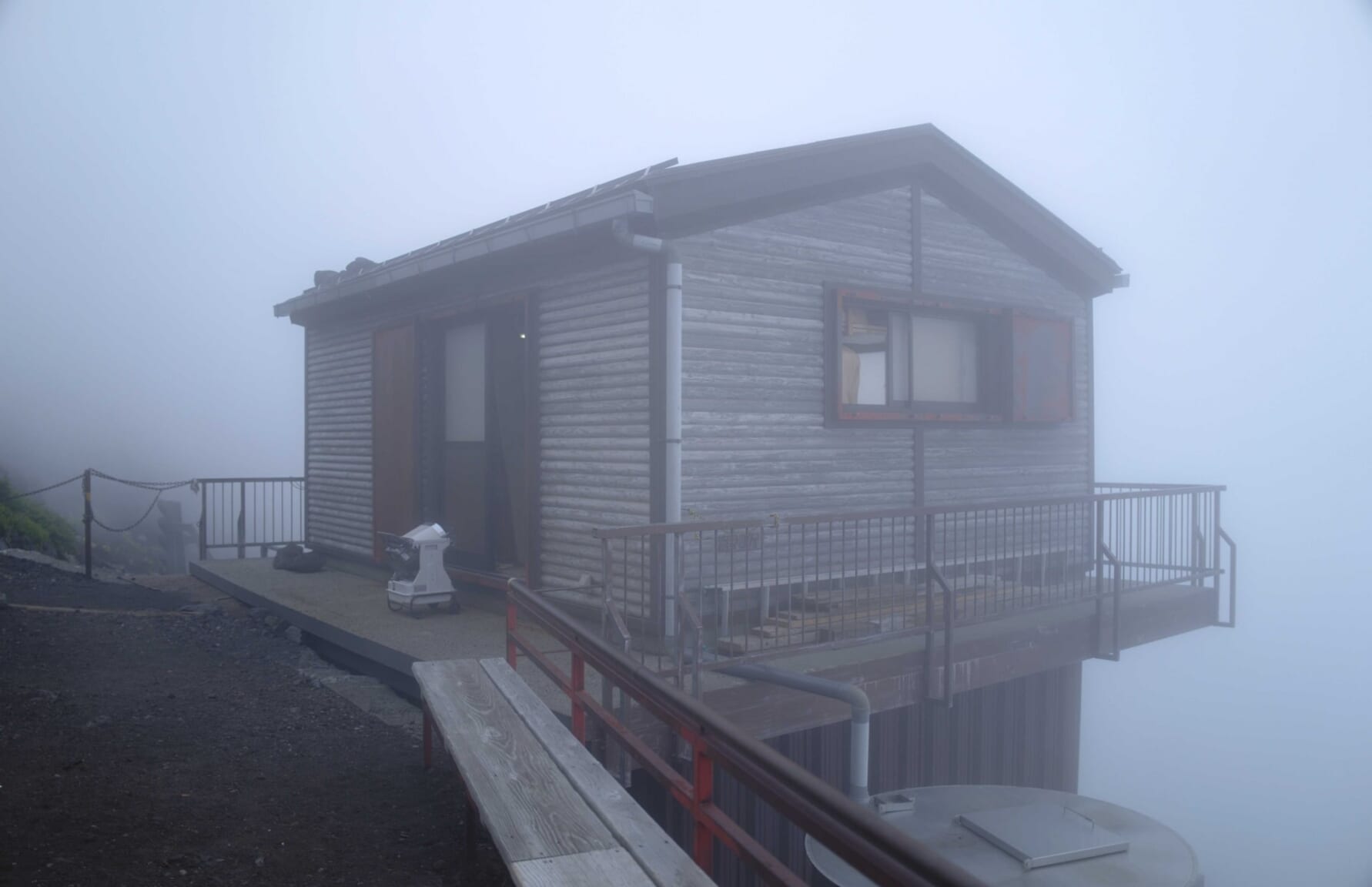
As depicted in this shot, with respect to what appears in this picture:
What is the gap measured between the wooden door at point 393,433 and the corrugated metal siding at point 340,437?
38 cm

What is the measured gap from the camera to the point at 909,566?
8.41 m

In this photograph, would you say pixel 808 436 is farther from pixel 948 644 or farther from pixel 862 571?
pixel 948 644

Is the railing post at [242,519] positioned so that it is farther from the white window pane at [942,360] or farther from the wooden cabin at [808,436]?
the white window pane at [942,360]

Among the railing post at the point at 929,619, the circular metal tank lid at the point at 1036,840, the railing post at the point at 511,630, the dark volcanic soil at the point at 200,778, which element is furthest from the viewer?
the railing post at the point at 929,619

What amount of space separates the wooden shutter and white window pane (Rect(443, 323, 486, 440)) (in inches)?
196

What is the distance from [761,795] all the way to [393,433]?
333 inches

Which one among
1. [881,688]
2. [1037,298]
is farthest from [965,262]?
[881,688]

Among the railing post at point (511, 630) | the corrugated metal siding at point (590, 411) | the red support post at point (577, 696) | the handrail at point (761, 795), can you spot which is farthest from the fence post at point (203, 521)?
the handrail at point (761, 795)

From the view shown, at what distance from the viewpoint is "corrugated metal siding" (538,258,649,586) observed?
7.22 m

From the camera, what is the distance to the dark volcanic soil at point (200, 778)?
4164 mm

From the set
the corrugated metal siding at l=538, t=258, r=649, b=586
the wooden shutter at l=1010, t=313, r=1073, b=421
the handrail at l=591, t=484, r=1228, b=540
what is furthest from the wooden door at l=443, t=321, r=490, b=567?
the wooden shutter at l=1010, t=313, r=1073, b=421

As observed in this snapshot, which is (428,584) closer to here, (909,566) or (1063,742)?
(909,566)

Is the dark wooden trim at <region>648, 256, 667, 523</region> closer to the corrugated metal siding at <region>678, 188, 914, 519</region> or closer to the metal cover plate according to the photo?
the corrugated metal siding at <region>678, 188, 914, 519</region>

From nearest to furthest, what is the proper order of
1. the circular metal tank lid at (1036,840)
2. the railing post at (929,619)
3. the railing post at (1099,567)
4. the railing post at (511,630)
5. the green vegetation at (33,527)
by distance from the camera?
1. the circular metal tank lid at (1036,840)
2. the railing post at (511,630)
3. the railing post at (929,619)
4. the railing post at (1099,567)
5. the green vegetation at (33,527)
